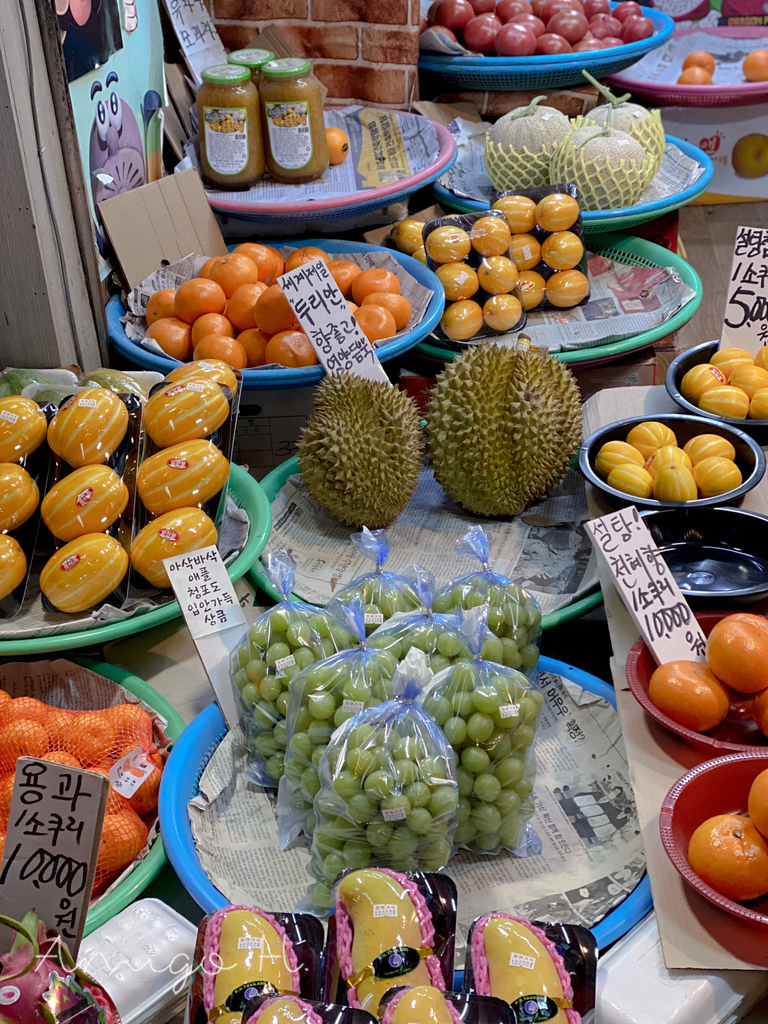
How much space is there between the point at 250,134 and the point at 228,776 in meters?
1.73

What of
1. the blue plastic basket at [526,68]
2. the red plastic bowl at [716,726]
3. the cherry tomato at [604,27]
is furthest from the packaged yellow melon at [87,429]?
the cherry tomato at [604,27]

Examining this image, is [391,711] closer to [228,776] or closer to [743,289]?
[228,776]

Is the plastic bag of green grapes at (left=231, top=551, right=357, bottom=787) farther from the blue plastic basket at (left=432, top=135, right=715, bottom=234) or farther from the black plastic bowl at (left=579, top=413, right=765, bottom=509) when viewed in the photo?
the blue plastic basket at (left=432, top=135, right=715, bottom=234)

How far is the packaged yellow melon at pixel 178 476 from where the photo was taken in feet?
5.23

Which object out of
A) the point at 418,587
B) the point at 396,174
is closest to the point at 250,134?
the point at 396,174

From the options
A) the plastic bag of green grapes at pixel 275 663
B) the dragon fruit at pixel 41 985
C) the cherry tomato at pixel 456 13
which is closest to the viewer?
the dragon fruit at pixel 41 985

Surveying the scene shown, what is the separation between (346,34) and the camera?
2740mm

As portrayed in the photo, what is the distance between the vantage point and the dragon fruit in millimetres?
771

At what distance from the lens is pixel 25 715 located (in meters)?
1.40

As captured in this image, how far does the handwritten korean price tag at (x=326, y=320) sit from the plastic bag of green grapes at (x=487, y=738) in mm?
910

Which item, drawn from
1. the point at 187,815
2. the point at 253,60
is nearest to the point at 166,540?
the point at 187,815

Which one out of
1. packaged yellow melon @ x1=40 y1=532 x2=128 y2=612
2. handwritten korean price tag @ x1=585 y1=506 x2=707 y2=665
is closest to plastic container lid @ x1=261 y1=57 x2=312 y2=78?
packaged yellow melon @ x1=40 y1=532 x2=128 y2=612

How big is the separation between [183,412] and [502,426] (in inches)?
24.8

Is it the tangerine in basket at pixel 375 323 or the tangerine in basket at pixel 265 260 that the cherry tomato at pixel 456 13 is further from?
the tangerine in basket at pixel 375 323
